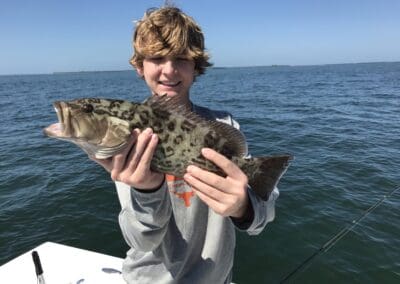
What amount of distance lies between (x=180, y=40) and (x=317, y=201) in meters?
9.06

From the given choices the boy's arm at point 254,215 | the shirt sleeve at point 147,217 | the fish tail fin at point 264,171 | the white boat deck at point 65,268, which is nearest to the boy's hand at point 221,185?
the boy's arm at point 254,215

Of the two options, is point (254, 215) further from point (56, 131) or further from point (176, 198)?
point (56, 131)

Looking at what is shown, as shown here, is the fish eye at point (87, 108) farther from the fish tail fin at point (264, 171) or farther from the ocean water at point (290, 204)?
the ocean water at point (290, 204)

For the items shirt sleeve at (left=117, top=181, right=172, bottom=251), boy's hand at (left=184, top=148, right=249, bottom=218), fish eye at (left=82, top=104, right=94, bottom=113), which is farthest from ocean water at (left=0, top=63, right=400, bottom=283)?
fish eye at (left=82, top=104, right=94, bottom=113)

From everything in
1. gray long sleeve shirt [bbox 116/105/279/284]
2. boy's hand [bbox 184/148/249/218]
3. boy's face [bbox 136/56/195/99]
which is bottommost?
gray long sleeve shirt [bbox 116/105/279/284]

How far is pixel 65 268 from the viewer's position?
566 centimetres

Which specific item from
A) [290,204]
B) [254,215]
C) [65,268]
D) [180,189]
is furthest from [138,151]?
[290,204]

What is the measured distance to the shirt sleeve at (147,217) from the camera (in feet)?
9.52

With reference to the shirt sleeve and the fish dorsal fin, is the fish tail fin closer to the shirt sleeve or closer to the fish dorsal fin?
the fish dorsal fin

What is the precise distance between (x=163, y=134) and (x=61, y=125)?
35.8 inches

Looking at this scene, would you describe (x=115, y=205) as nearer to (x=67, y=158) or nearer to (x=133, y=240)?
(x=67, y=158)

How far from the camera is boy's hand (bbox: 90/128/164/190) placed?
108 inches

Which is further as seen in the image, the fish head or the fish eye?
the fish eye

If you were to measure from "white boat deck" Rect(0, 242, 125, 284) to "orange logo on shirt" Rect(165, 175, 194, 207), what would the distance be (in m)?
2.71
